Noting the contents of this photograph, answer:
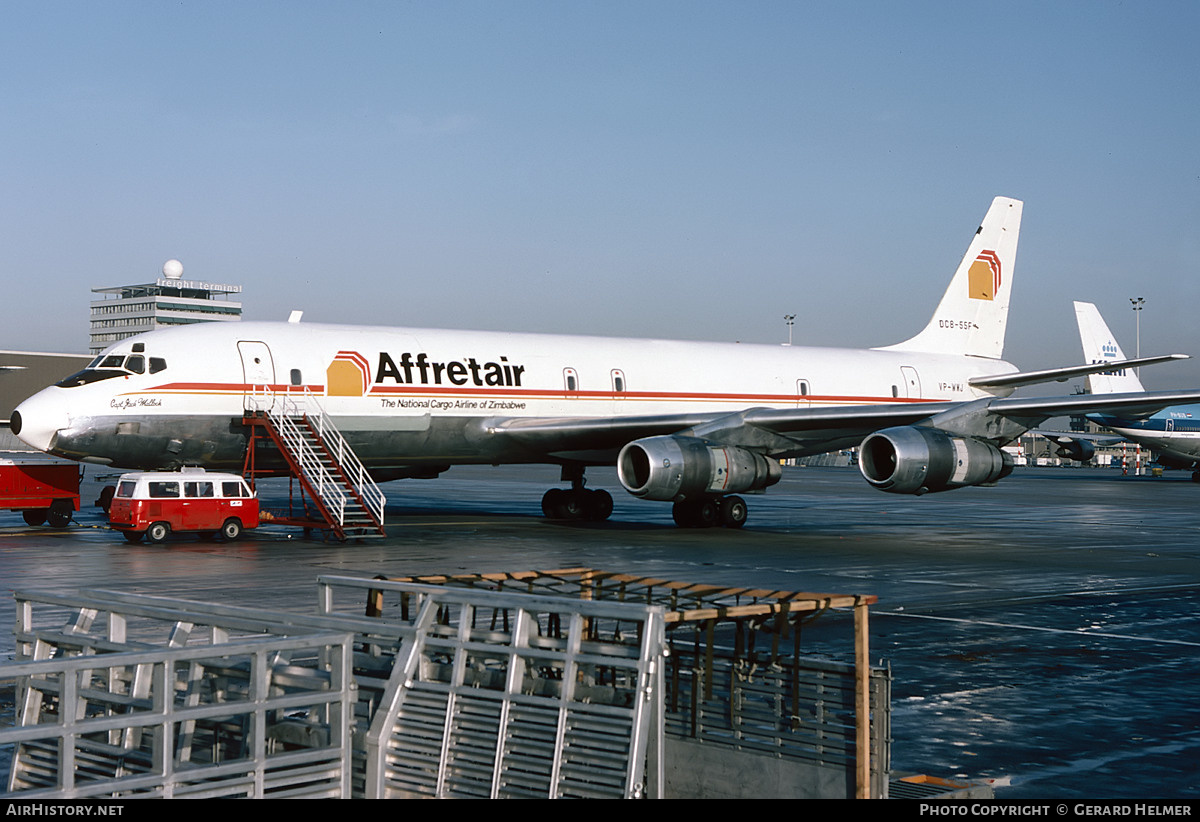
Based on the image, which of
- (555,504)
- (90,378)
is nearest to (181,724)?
(90,378)

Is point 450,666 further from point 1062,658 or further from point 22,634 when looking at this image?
point 1062,658

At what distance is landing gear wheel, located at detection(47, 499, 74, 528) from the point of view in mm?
28734

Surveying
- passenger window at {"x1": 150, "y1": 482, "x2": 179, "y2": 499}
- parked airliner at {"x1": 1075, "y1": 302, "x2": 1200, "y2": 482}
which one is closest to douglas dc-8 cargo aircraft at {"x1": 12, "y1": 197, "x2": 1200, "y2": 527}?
passenger window at {"x1": 150, "y1": 482, "x2": 179, "y2": 499}

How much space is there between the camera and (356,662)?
8305mm

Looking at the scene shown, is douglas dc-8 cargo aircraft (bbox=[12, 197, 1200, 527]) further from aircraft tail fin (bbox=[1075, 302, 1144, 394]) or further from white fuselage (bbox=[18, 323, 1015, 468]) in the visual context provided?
aircraft tail fin (bbox=[1075, 302, 1144, 394])

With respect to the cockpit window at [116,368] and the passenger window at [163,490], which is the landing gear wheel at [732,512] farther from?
the cockpit window at [116,368]

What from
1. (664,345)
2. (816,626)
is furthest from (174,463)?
(816,626)

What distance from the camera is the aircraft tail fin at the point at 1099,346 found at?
63.1m

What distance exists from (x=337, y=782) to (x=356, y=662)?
3.75 ft

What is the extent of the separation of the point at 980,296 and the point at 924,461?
15548 mm

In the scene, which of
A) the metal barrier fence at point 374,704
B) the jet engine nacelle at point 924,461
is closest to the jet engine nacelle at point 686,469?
the jet engine nacelle at point 924,461

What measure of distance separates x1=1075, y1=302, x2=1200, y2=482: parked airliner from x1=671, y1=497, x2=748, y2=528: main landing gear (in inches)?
1431

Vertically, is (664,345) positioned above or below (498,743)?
above
